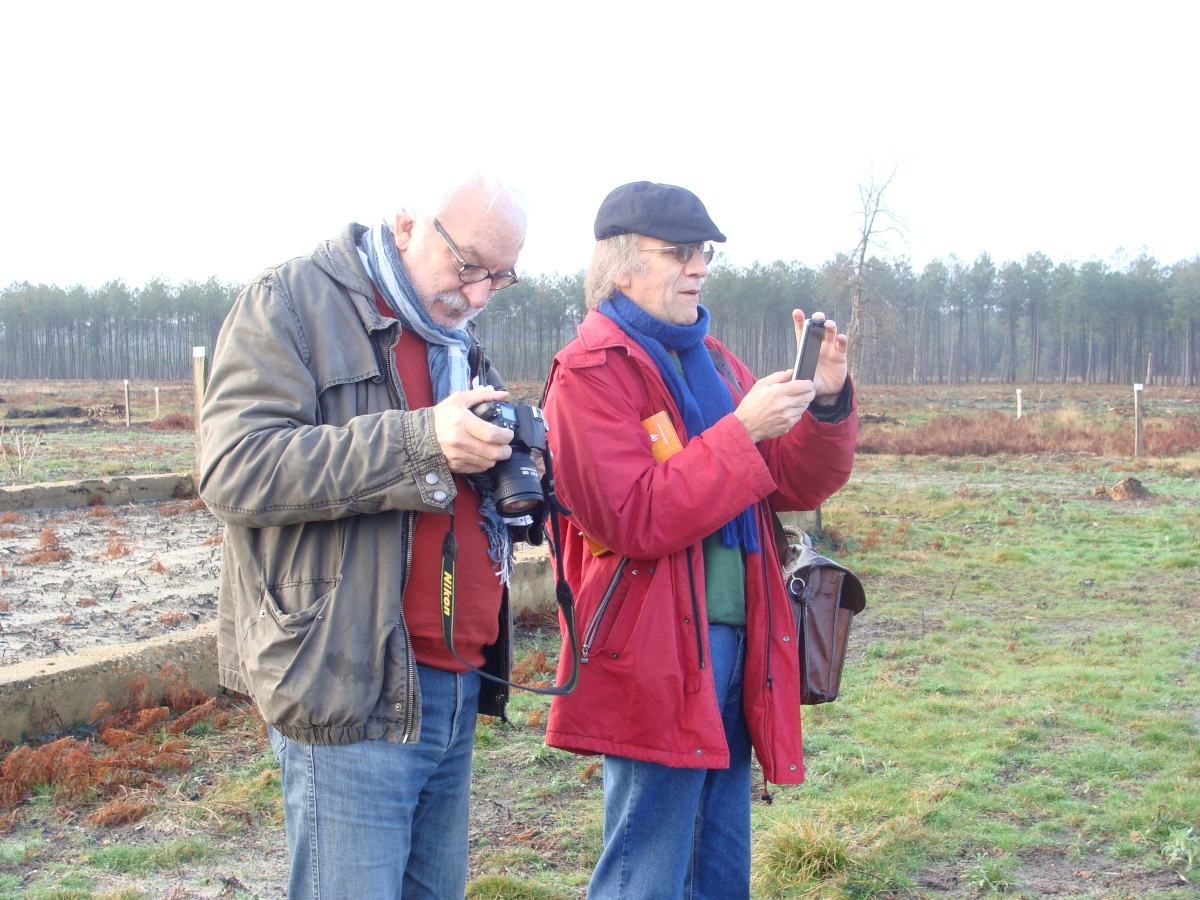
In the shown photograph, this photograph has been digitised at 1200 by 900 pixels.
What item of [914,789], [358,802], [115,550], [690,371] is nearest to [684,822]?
[358,802]

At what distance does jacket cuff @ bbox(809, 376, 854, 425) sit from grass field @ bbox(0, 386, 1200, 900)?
1509 millimetres

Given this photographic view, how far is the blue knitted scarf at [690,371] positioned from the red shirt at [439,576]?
26.1 inches

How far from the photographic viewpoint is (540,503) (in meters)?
1.76

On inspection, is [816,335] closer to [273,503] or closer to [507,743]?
[273,503]

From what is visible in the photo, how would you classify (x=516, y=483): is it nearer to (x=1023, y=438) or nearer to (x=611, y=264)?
(x=611, y=264)

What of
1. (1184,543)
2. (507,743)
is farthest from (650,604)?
(1184,543)

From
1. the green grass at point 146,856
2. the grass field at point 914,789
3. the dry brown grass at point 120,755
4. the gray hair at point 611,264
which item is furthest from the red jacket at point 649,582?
the dry brown grass at point 120,755

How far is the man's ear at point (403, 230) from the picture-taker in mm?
1785

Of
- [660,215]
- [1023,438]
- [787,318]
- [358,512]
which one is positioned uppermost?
[787,318]

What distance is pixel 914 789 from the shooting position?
146 inches

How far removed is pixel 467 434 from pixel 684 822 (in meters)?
1.20

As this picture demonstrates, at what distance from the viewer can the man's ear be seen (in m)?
1.79

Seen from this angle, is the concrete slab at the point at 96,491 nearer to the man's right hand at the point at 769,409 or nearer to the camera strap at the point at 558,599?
the camera strap at the point at 558,599

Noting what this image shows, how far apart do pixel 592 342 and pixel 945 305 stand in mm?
84200
